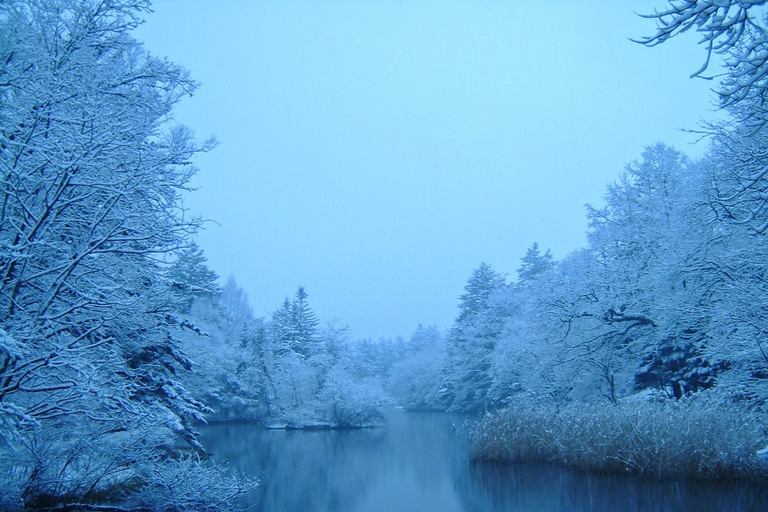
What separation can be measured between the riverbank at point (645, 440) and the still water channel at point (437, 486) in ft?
1.02

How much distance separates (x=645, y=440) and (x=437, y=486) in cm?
454

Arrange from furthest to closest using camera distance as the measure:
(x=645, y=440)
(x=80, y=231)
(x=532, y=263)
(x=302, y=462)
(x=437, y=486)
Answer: (x=532, y=263) < (x=302, y=462) < (x=437, y=486) < (x=645, y=440) < (x=80, y=231)

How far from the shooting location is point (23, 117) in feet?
16.0

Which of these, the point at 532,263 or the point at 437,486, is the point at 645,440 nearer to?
the point at 437,486

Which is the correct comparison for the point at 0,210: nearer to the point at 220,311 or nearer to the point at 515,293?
the point at 515,293

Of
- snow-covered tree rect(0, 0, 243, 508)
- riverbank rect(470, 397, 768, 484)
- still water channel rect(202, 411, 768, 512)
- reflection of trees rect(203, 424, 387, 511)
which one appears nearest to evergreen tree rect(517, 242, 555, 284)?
reflection of trees rect(203, 424, 387, 511)

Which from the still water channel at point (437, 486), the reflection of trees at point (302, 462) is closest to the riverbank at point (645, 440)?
the still water channel at point (437, 486)

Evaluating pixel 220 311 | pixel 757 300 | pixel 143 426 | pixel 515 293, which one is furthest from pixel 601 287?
pixel 220 311

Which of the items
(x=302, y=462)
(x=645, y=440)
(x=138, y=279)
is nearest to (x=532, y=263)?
(x=302, y=462)

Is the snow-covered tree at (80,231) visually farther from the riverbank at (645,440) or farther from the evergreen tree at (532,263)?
the evergreen tree at (532,263)

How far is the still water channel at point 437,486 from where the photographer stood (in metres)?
9.10

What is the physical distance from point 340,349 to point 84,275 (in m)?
29.7

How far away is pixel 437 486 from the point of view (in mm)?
12281

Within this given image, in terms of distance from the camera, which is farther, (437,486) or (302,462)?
(302,462)
